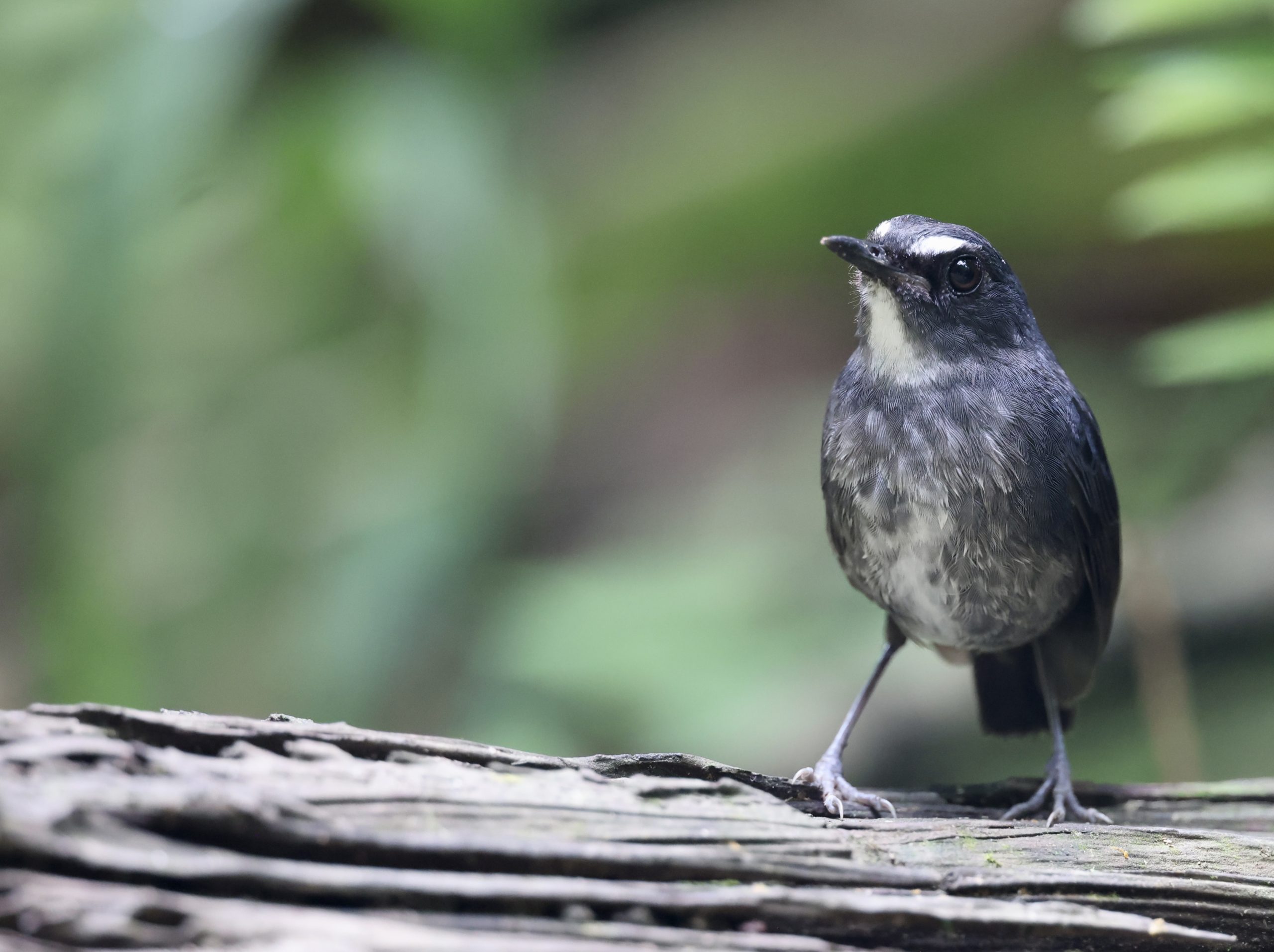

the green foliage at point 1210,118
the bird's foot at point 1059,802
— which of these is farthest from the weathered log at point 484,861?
the green foliage at point 1210,118

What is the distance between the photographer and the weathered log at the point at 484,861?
193 centimetres

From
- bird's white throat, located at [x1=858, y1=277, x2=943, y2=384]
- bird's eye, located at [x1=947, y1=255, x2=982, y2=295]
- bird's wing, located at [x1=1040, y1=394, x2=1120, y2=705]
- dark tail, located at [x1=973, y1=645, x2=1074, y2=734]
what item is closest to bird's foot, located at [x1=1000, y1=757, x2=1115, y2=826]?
bird's wing, located at [x1=1040, y1=394, x2=1120, y2=705]

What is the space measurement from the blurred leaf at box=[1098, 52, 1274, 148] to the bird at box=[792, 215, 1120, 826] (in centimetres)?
135

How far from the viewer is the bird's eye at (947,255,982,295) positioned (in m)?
3.61

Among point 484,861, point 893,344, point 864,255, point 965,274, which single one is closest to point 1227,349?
point 965,274

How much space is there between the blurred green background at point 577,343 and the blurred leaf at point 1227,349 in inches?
Result: 1.1

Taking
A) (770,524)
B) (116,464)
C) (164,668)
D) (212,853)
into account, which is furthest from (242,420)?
(212,853)

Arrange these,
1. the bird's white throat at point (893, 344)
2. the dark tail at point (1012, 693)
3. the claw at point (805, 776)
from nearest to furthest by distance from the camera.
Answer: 1. the claw at point (805, 776)
2. the bird's white throat at point (893, 344)
3. the dark tail at point (1012, 693)

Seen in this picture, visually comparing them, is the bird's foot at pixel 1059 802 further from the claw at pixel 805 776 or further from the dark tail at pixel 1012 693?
the claw at pixel 805 776

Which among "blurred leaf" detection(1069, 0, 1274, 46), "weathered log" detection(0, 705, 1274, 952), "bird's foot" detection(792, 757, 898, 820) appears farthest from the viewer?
"blurred leaf" detection(1069, 0, 1274, 46)

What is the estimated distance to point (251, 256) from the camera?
28.8 ft

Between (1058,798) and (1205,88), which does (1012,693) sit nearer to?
(1058,798)

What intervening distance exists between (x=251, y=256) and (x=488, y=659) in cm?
375

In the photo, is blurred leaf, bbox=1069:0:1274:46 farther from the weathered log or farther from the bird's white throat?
the weathered log
